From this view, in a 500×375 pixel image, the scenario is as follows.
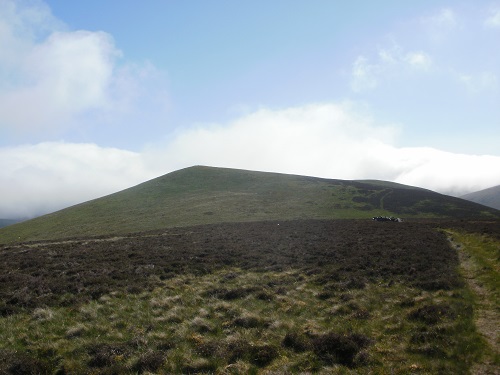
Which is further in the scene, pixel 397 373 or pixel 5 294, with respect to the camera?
pixel 5 294

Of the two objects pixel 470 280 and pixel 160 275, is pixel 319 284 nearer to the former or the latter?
pixel 470 280

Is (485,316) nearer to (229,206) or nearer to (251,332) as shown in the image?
(251,332)

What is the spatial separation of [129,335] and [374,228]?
42.1m

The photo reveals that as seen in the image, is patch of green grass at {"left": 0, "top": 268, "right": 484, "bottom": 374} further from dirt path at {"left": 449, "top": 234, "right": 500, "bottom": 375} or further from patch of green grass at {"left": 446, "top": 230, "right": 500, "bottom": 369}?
patch of green grass at {"left": 446, "top": 230, "right": 500, "bottom": 369}

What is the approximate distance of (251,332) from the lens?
1386 cm

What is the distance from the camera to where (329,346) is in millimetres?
12141

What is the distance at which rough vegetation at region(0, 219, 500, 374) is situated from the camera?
1134cm

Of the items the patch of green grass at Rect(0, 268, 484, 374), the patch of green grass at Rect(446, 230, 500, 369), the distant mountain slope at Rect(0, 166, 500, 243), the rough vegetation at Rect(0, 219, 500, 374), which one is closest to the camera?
the patch of green grass at Rect(0, 268, 484, 374)

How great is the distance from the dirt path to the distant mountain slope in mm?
49210

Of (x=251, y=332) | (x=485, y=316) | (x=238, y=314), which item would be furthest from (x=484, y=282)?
(x=251, y=332)

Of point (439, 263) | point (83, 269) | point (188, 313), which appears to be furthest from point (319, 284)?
point (83, 269)

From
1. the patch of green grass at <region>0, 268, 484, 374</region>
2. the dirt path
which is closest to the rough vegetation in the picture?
the patch of green grass at <region>0, 268, 484, 374</region>

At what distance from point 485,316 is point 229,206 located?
231 feet

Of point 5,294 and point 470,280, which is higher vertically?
point 5,294
